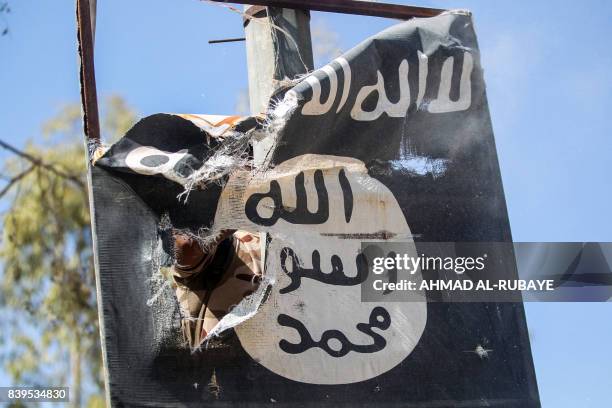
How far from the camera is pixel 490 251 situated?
283 centimetres

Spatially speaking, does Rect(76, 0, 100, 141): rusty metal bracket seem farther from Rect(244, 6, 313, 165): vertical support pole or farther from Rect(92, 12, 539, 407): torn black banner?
Rect(244, 6, 313, 165): vertical support pole

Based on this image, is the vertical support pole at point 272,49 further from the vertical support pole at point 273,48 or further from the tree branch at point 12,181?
the tree branch at point 12,181

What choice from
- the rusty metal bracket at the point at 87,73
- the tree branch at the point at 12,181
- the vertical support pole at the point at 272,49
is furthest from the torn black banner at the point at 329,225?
the tree branch at the point at 12,181

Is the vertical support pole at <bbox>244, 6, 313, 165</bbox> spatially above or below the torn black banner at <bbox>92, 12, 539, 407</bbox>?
above

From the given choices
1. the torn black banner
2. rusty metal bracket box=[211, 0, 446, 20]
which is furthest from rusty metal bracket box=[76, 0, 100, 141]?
rusty metal bracket box=[211, 0, 446, 20]

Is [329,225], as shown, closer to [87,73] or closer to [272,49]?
[272,49]

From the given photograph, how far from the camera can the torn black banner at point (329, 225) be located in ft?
7.81

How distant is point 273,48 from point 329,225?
706 millimetres

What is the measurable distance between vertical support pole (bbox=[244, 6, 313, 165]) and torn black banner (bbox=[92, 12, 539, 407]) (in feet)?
0.91

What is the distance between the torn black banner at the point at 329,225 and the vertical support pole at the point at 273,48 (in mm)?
278

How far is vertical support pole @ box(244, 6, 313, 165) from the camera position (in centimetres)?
294

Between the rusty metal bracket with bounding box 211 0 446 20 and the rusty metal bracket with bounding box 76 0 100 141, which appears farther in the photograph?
the rusty metal bracket with bounding box 211 0 446 20

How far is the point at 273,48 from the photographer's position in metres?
2.96

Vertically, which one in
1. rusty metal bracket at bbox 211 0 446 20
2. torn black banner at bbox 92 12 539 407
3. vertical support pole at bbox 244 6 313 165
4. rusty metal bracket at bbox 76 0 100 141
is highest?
rusty metal bracket at bbox 211 0 446 20
